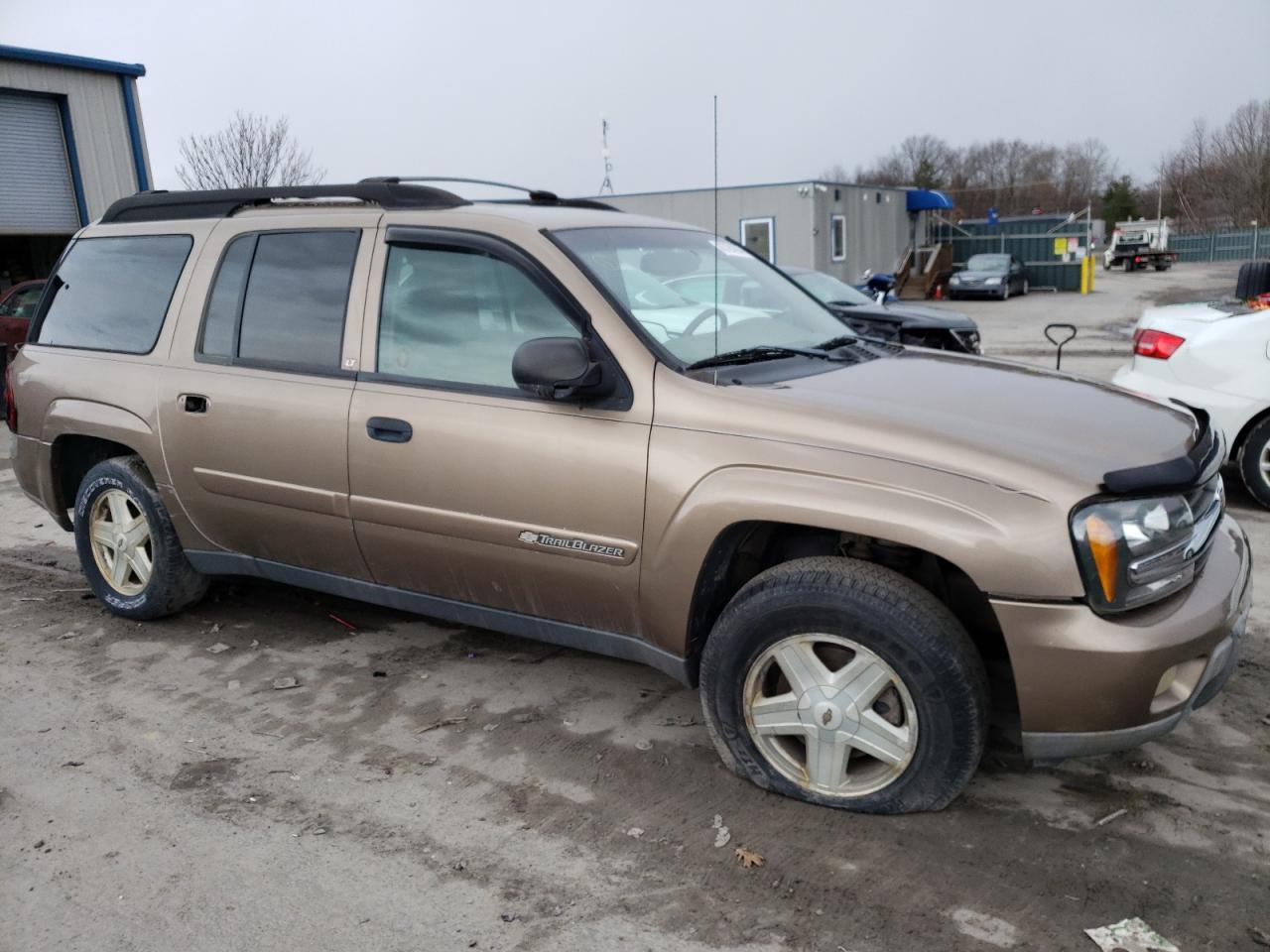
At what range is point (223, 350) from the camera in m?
4.26

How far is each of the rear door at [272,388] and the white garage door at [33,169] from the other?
16747 millimetres

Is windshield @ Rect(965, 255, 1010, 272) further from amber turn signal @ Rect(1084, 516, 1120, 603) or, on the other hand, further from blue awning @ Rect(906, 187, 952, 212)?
amber turn signal @ Rect(1084, 516, 1120, 603)

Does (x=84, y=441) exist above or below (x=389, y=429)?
below

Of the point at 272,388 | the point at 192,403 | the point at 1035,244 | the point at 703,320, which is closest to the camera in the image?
the point at 703,320

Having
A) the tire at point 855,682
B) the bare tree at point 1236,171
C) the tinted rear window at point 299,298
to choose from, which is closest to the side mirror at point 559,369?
the tire at point 855,682

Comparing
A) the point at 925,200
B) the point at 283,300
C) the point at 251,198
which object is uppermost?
the point at 925,200

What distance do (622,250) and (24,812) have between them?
272 cm

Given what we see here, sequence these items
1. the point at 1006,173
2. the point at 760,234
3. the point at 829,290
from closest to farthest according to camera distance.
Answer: the point at 829,290 → the point at 760,234 → the point at 1006,173

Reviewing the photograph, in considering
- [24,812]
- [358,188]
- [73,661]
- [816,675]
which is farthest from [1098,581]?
[73,661]

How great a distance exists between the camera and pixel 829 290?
11789 mm

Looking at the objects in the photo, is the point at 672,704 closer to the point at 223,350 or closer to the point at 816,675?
the point at 816,675

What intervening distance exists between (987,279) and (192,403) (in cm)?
3057

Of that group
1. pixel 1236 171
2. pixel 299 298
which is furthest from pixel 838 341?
pixel 1236 171

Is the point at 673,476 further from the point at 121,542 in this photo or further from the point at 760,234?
the point at 760,234
